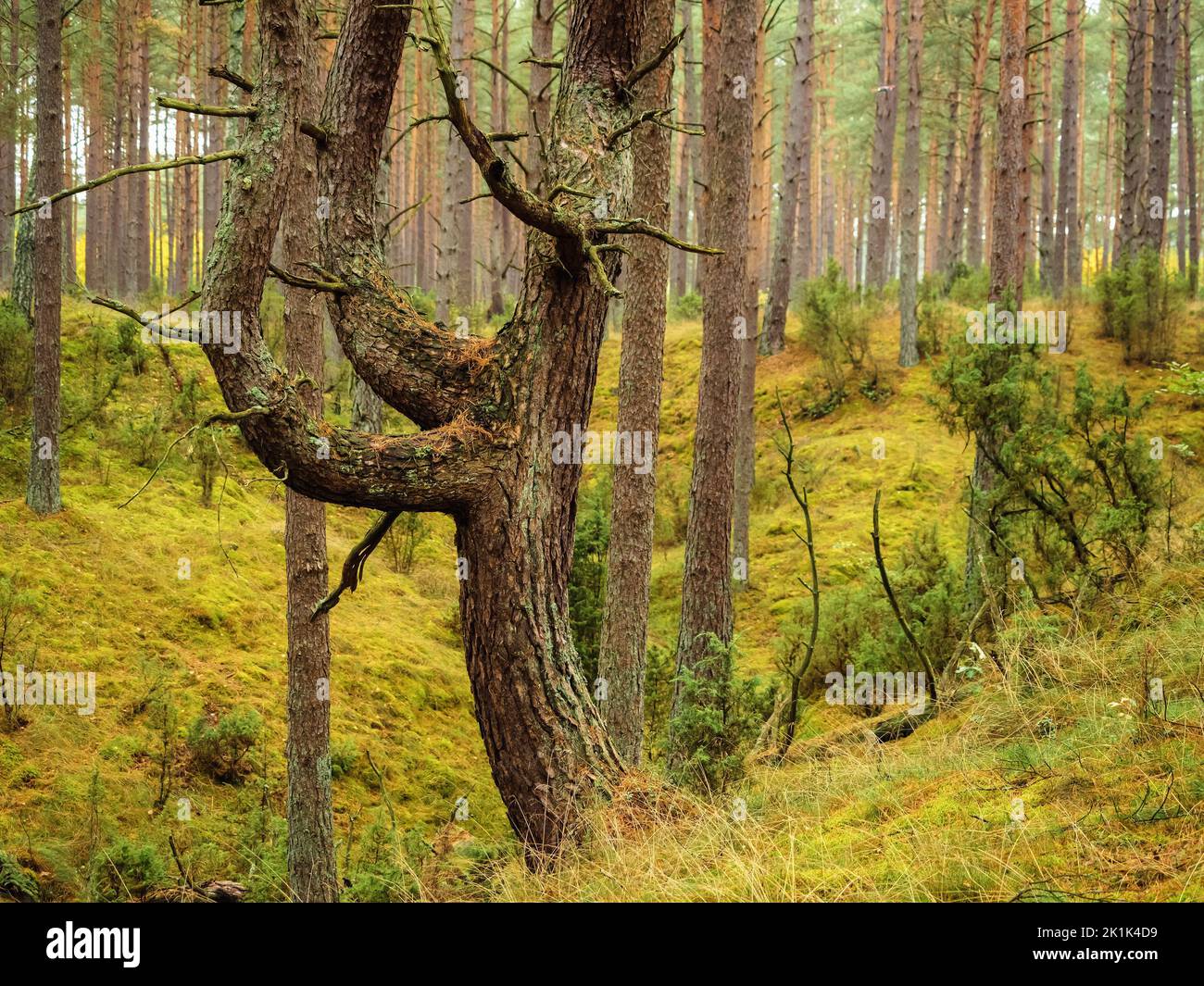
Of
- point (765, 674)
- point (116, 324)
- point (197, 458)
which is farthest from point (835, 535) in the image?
point (116, 324)

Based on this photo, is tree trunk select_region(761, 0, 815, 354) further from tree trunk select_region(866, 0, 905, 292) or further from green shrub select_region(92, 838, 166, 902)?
green shrub select_region(92, 838, 166, 902)

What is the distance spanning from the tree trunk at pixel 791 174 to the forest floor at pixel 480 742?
3.24 metres

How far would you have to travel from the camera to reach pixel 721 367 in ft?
25.0

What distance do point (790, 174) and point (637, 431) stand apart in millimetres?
11527

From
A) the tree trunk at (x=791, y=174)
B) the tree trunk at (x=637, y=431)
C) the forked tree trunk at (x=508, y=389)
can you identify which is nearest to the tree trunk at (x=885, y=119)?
the tree trunk at (x=791, y=174)

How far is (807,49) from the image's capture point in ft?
58.1

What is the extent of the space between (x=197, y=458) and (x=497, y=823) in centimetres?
621

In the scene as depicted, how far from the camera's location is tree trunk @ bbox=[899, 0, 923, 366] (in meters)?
15.8

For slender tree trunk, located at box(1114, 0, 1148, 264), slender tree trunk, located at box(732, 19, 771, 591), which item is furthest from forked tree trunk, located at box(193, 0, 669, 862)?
slender tree trunk, located at box(1114, 0, 1148, 264)

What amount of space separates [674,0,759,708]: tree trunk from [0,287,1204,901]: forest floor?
1358mm

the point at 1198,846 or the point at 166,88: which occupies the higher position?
the point at 166,88

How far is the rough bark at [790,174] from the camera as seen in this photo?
16.6 metres

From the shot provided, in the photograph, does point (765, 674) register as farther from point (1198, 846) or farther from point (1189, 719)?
point (1198, 846)

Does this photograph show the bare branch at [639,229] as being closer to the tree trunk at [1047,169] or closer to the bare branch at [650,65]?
the bare branch at [650,65]
